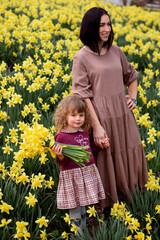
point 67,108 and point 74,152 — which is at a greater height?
point 67,108

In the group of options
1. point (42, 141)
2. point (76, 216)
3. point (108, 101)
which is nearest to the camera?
point (42, 141)

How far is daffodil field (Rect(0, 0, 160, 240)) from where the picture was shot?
1.98 metres

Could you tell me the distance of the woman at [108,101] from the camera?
229 cm

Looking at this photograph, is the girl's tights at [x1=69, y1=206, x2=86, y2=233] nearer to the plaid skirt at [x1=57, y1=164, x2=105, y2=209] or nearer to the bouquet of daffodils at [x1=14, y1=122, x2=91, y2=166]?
the plaid skirt at [x1=57, y1=164, x2=105, y2=209]

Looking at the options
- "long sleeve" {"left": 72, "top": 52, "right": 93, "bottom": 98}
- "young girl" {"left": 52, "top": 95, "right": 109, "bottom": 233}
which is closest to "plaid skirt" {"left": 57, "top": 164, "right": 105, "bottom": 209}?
"young girl" {"left": 52, "top": 95, "right": 109, "bottom": 233}

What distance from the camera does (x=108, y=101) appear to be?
92.9 inches

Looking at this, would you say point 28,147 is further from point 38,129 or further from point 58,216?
point 58,216

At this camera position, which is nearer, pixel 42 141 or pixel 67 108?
pixel 42 141

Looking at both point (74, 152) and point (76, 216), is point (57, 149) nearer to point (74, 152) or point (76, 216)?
point (74, 152)

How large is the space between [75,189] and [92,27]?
1273 millimetres

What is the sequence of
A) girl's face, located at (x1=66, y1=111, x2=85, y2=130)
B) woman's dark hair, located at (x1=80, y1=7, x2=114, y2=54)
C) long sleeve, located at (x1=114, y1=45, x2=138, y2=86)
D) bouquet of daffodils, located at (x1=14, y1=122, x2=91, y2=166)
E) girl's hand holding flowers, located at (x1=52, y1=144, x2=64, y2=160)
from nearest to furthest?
bouquet of daffodils, located at (x1=14, y1=122, x2=91, y2=166) < girl's hand holding flowers, located at (x1=52, y1=144, x2=64, y2=160) < girl's face, located at (x1=66, y1=111, x2=85, y2=130) < woman's dark hair, located at (x1=80, y1=7, x2=114, y2=54) < long sleeve, located at (x1=114, y1=45, x2=138, y2=86)

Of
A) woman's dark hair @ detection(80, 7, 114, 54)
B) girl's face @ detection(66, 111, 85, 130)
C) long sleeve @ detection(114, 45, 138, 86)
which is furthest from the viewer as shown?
long sleeve @ detection(114, 45, 138, 86)

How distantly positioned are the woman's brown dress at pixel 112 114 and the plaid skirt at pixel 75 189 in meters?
0.31

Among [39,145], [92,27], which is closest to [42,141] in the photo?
[39,145]
